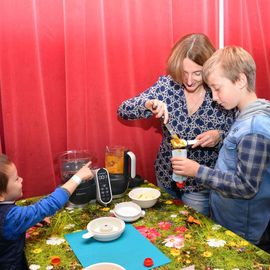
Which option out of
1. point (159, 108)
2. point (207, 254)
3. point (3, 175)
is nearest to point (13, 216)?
point (3, 175)

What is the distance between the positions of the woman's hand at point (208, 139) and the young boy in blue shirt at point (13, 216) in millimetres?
691

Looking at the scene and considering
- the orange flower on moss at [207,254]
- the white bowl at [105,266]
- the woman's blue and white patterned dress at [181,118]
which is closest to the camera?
the white bowl at [105,266]

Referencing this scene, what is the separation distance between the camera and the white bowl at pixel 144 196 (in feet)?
4.73

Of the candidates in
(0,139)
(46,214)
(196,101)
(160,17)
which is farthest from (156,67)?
(46,214)

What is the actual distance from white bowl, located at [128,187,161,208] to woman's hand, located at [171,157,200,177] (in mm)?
176

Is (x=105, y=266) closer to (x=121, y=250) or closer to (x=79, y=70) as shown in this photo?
(x=121, y=250)

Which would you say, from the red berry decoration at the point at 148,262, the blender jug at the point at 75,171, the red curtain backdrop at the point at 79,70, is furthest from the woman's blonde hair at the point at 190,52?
the red berry decoration at the point at 148,262

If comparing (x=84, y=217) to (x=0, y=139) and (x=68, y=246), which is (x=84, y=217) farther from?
(x=0, y=139)

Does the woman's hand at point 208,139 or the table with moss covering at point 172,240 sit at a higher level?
the woman's hand at point 208,139

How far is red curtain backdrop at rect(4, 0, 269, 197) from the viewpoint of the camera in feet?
5.53

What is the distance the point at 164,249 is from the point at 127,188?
0.55 metres

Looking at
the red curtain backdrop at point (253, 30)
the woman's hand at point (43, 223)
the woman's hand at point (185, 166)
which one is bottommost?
the woman's hand at point (43, 223)

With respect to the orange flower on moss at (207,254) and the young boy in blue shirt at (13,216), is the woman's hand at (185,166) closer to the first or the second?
the orange flower on moss at (207,254)

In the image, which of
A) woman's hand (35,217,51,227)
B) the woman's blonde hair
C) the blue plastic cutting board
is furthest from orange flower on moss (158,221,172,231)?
the woman's blonde hair
